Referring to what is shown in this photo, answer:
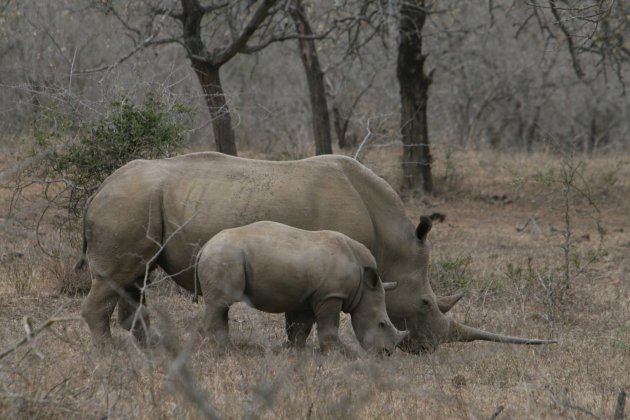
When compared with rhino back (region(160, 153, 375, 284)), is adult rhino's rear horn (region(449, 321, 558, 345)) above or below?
below

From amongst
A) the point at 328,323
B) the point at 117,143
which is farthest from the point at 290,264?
the point at 117,143

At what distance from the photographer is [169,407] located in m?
5.18

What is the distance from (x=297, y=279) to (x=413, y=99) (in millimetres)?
10417

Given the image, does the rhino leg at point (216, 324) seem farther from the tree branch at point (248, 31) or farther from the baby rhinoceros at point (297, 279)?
the tree branch at point (248, 31)

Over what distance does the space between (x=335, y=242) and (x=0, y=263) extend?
172 inches

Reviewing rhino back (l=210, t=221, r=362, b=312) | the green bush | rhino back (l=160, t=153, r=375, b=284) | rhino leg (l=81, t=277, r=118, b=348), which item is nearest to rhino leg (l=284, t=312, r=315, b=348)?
rhino back (l=210, t=221, r=362, b=312)

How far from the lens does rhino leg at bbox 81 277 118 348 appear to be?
721 centimetres

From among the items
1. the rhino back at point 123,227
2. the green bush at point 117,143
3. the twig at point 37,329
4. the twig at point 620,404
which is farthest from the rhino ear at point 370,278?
the green bush at point 117,143

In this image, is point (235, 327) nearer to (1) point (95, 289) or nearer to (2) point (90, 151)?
(1) point (95, 289)

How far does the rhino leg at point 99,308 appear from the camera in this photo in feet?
23.7

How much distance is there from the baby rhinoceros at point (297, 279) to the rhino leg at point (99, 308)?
72 cm

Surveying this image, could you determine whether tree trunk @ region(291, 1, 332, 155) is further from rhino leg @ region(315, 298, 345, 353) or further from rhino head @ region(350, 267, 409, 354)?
rhino leg @ region(315, 298, 345, 353)

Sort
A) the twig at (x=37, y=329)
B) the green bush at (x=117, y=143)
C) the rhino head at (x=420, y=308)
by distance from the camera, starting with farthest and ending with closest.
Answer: the green bush at (x=117, y=143)
the rhino head at (x=420, y=308)
the twig at (x=37, y=329)

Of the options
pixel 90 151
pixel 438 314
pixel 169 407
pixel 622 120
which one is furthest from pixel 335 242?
pixel 622 120
